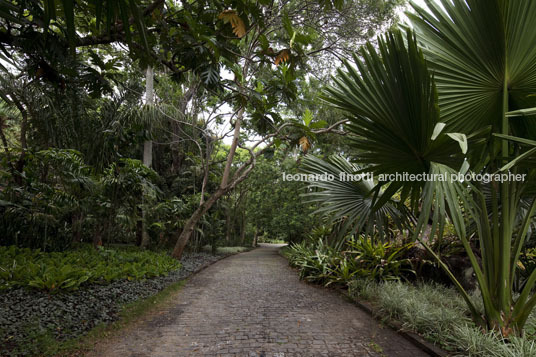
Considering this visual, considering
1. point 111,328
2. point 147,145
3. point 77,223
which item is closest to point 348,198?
point 111,328

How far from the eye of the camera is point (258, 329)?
3619 mm

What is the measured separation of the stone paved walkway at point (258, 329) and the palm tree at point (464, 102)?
53.6 inches

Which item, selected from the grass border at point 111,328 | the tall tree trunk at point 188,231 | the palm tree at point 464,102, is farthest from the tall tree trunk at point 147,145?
the palm tree at point 464,102

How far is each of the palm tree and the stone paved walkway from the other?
1362mm

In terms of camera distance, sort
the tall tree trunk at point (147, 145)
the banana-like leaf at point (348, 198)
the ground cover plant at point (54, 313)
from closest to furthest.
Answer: the ground cover plant at point (54, 313) → the banana-like leaf at point (348, 198) → the tall tree trunk at point (147, 145)

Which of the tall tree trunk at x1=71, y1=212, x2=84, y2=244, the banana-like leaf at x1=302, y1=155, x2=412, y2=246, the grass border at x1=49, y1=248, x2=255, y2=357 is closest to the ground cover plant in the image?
the grass border at x1=49, y1=248, x2=255, y2=357

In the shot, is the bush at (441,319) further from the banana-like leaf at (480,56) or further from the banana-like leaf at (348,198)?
the banana-like leaf at (480,56)

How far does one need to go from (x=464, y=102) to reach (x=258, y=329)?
141 inches

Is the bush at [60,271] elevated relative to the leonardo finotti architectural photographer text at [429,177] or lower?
lower

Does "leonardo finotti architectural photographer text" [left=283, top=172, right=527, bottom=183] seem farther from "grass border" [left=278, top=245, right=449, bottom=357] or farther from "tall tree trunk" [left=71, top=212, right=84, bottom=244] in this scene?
"tall tree trunk" [left=71, top=212, right=84, bottom=244]

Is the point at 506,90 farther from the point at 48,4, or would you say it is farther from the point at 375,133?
the point at 48,4

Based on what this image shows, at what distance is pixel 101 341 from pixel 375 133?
3711 mm

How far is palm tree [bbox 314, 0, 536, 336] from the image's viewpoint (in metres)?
2.41

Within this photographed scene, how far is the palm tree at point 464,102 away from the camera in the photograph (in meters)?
2.41
